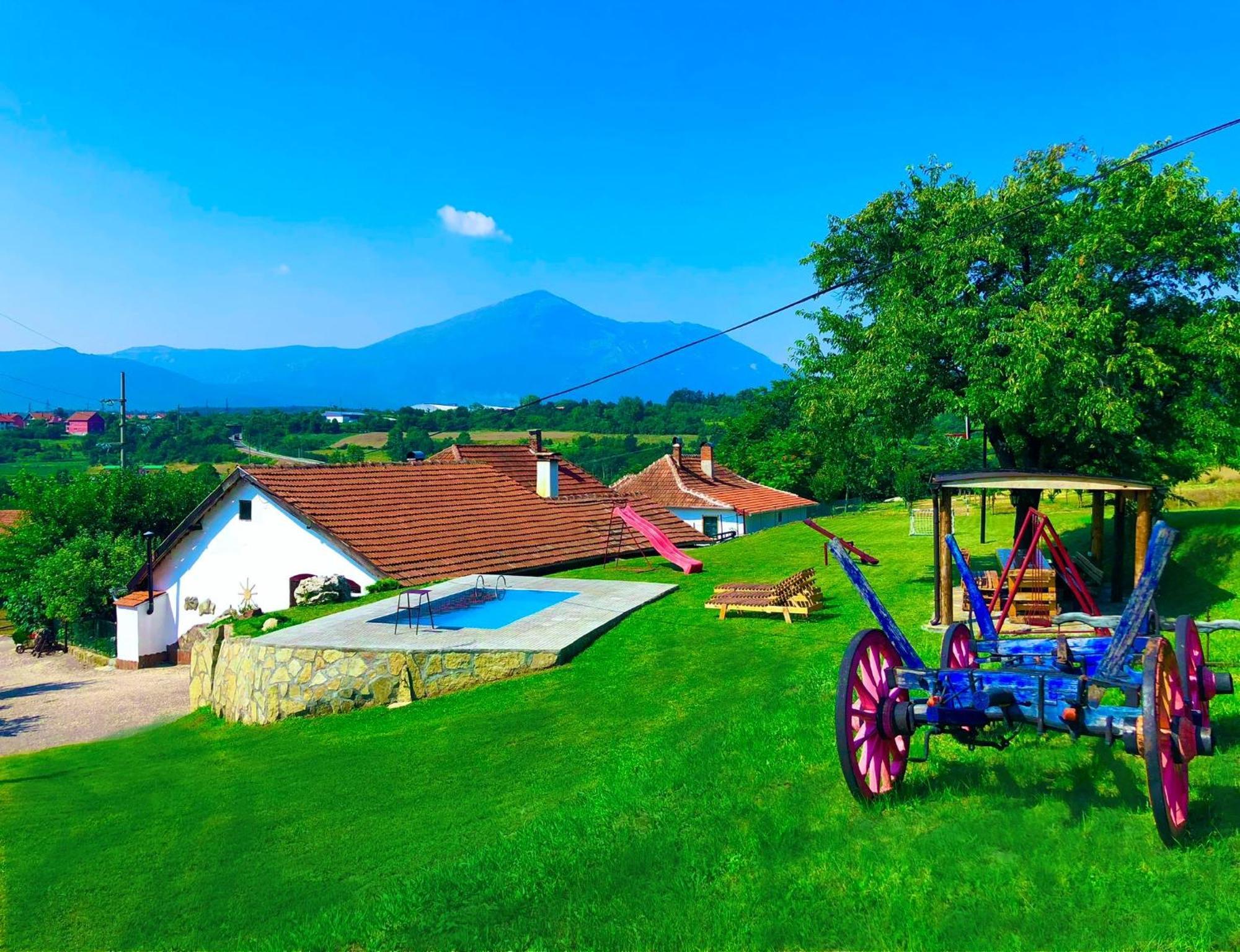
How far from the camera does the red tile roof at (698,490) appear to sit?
150 feet

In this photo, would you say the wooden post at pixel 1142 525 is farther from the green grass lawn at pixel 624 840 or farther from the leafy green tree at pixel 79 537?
the leafy green tree at pixel 79 537

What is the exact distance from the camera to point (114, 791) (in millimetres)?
11375

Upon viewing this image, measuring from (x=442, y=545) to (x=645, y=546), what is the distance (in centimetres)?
756

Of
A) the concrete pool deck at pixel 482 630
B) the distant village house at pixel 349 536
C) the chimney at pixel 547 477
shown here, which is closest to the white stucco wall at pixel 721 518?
the chimney at pixel 547 477

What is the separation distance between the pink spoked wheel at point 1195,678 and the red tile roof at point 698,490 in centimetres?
3872

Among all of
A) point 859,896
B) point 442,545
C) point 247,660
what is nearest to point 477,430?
point 442,545

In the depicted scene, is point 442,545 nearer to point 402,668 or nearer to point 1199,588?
point 402,668

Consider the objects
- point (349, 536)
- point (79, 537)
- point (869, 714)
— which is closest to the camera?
point (869, 714)

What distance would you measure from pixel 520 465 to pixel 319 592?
13.7 m

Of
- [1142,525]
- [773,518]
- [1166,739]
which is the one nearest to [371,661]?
[1166,739]

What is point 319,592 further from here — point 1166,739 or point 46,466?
point 46,466

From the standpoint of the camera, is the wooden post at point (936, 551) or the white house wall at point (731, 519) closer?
the wooden post at point (936, 551)

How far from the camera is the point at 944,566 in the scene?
44.1 feet

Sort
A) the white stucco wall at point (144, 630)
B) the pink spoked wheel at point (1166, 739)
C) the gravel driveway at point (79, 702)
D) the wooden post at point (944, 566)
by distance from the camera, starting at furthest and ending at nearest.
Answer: the white stucco wall at point (144, 630)
the gravel driveway at point (79, 702)
the wooden post at point (944, 566)
the pink spoked wheel at point (1166, 739)
